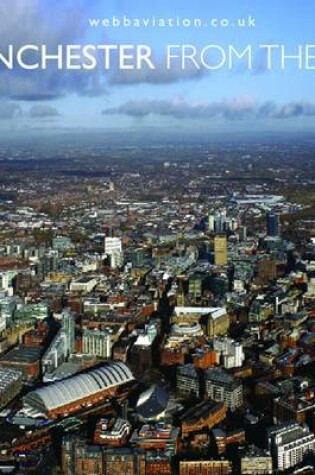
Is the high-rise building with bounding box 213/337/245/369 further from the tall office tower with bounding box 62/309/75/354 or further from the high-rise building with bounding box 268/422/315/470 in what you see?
the high-rise building with bounding box 268/422/315/470

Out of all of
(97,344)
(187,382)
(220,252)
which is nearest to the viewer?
(187,382)

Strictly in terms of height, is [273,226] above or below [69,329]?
Result: above

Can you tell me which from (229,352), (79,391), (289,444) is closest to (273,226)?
(229,352)

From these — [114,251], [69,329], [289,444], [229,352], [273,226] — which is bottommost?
[289,444]

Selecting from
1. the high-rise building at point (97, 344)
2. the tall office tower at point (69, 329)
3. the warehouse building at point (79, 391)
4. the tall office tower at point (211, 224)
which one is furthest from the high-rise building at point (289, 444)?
the tall office tower at point (211, 224)

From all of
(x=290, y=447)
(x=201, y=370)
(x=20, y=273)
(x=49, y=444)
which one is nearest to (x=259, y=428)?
(x=290, y=447)

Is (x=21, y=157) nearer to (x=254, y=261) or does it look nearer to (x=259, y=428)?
(x=254, y=261)

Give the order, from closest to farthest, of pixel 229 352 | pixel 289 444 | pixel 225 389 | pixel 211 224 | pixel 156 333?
pixel 289 444
pixel 225 389
pixel 229 352
pixel 156 333
pixel 211 224

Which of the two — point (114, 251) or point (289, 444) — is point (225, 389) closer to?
point (289, 444)
